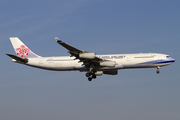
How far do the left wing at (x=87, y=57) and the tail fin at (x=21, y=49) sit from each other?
1346 centimetres

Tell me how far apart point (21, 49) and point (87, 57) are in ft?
64.3

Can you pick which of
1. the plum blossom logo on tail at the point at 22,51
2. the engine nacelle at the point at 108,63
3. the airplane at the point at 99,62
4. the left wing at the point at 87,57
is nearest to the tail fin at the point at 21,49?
the plum blossom logo on tail at the point at 22,51

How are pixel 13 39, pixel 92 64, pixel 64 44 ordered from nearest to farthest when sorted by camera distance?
pixel 64 44 → pixel 92 64 → pixel 13 39

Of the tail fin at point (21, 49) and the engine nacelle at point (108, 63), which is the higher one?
the tail fin at point (21, 49)

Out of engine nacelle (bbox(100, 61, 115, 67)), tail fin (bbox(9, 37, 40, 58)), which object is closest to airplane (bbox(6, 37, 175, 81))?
engine nacelle (bbox(100, 61, 115, 67))

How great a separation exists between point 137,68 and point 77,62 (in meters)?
12.3

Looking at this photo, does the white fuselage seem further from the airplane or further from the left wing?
the left wing

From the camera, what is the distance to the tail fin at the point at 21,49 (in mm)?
66375

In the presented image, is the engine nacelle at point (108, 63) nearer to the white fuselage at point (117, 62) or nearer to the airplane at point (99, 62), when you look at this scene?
the airplane at point (99, 62)

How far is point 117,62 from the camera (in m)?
60.5

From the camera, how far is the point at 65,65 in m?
61.9

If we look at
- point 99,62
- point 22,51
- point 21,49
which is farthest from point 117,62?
point 21,49

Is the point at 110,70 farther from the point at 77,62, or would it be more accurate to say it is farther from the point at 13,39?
the point at 13,39

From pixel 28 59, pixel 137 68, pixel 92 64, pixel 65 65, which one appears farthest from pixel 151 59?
pixel 28 59
